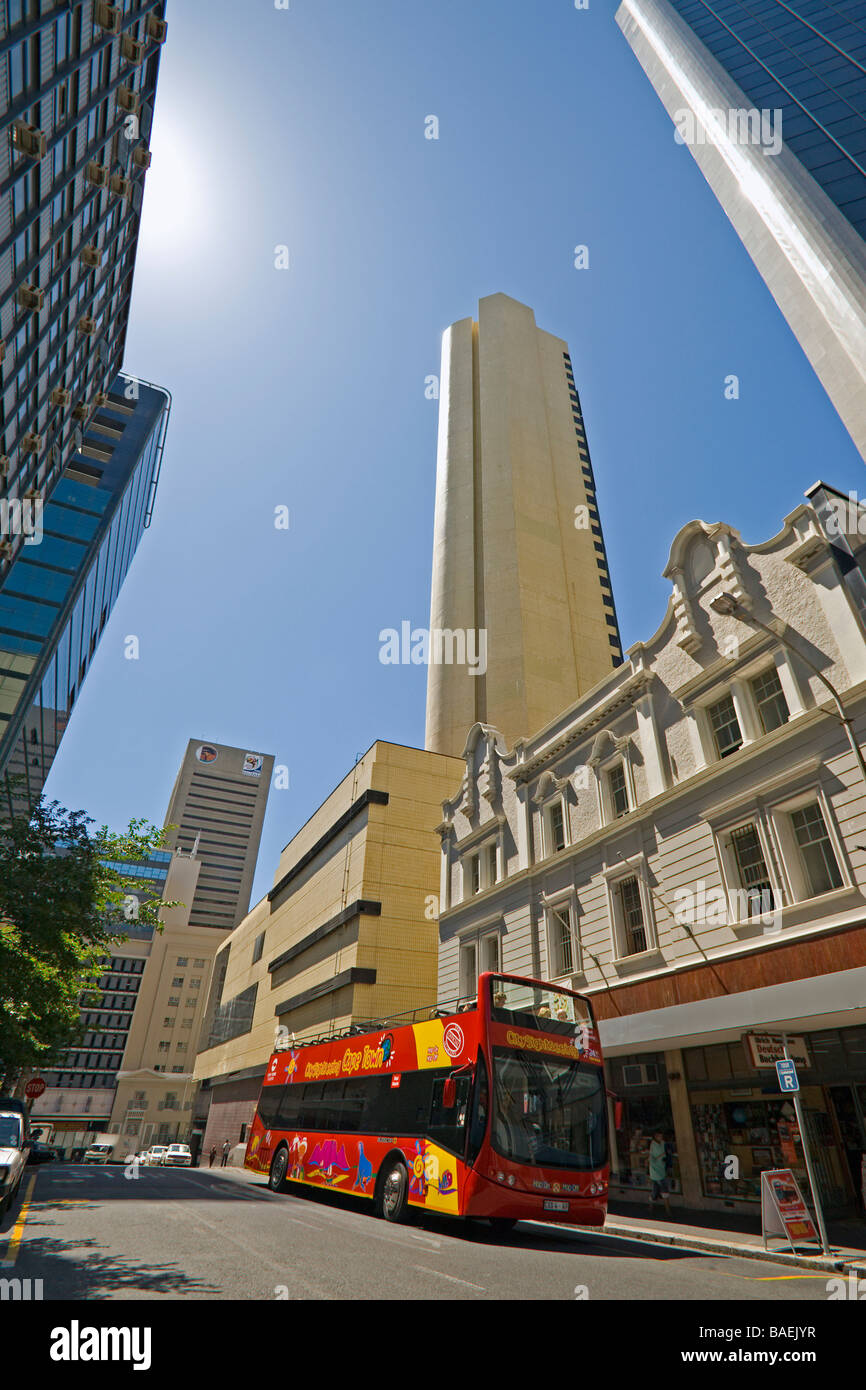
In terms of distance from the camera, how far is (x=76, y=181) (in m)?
30.5

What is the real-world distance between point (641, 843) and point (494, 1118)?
10.0 metres

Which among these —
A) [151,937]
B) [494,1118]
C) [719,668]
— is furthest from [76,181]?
[151,937]

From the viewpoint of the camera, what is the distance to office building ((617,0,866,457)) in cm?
5016

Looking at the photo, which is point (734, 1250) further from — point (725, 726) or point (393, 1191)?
point (725, 726)

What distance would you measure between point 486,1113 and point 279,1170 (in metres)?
12.9

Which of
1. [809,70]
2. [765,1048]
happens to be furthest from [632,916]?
[809,70]

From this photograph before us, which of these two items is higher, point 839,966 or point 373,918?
point 373,918

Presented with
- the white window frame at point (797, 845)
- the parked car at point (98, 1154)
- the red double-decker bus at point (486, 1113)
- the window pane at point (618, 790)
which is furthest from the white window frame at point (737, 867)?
the parked car at point (98, 1154)

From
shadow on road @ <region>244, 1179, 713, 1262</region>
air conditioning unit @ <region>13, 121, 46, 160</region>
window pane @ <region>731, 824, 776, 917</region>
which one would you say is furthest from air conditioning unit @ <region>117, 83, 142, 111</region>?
shadow on road @ <region>244, 1179, 713, 1262</region>

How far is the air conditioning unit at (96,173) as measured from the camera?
31141mm

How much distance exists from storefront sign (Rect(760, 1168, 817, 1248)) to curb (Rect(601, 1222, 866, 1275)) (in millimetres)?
313

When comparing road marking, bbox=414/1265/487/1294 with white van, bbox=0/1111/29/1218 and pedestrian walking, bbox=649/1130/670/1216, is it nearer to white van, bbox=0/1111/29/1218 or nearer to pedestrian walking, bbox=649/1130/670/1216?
white van, bbox=0/1111/29/1218

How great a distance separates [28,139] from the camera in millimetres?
23453
